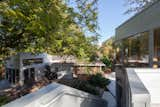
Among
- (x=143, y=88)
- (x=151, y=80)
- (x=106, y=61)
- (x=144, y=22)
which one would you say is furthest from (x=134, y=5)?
(x=143, y=88)

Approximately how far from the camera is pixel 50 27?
11617 mm

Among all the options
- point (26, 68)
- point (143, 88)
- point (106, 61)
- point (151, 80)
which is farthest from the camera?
point (106, 61)

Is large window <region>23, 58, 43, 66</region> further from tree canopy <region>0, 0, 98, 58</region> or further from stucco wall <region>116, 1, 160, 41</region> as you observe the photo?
stucco wall <region>116, 1, 160, 41</region>

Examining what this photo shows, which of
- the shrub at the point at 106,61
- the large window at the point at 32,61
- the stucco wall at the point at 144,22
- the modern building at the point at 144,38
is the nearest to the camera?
the stucco wall at the point at 144,22

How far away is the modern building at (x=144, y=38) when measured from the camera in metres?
9.04

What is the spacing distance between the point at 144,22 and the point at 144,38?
70 centimetres

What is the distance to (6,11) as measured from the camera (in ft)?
32.8

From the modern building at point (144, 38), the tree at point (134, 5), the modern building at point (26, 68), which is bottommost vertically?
the modern building at point (26, 68)

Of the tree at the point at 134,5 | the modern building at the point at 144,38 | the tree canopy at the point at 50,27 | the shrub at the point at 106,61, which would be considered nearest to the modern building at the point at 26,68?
the shrub at the point at 106,61

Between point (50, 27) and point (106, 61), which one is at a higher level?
point (50, 27)

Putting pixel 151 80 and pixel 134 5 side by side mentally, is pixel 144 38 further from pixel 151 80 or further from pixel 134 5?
pixel 134 5

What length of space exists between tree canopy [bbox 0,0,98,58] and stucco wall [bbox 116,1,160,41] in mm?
2578

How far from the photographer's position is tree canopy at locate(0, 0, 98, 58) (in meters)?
11.3

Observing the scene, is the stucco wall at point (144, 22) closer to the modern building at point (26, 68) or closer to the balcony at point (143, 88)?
the balcony at point (143, 88)
